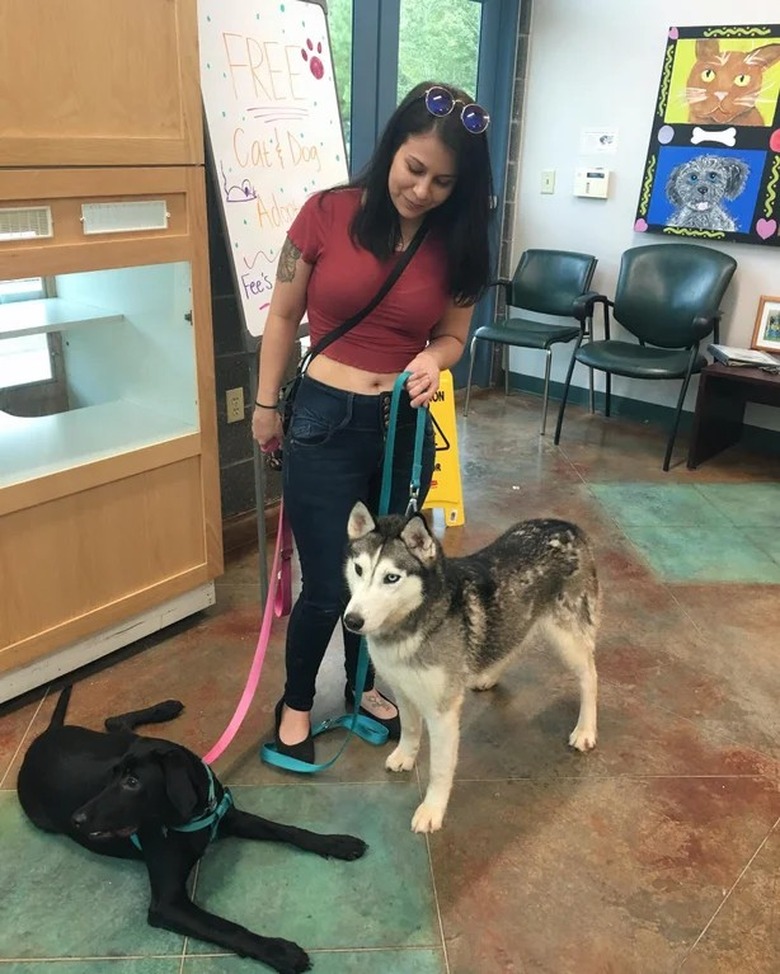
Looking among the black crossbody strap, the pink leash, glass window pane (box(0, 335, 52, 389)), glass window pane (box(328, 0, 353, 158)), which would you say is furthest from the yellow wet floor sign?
the black crossbody strap

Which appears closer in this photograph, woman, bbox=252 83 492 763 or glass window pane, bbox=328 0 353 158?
woman, bbox=252 83 492 763

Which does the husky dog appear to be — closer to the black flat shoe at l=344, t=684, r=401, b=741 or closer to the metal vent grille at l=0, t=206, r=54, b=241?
the black flat shoe at l=344, t=684, r=401, b=741

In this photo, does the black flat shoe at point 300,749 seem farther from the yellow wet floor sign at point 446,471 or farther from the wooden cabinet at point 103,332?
the yellow wet floor sign at point 446,471

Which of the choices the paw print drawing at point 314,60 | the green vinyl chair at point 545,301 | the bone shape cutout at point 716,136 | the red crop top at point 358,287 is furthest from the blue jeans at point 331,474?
the bone shape cutout at point 716,136

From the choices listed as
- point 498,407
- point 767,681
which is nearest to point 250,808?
point 767,681

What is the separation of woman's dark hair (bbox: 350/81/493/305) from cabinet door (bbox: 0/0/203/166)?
0.73 m

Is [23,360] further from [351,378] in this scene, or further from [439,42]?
[439,42]

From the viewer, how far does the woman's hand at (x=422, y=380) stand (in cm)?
176

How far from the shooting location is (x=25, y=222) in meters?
2.01

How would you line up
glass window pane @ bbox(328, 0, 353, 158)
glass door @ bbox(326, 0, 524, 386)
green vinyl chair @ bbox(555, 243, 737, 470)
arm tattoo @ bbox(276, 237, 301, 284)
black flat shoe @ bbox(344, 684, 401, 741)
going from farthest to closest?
green vinyl chair @ bbox(555, 243, 737, 470) → glass door @ bbox(326, 0, 524, 386) → glass window pane @ bbox(328, 0, 353, 158) → black flat shoe @ bbox(344, 684, 401, 741) → arm tattoo @ bbox(276, 237, 301, 284)

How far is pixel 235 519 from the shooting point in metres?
3.41

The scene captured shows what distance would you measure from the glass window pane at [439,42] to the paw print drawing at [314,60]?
1.79 m

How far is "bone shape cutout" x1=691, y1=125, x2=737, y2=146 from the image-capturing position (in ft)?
14.3

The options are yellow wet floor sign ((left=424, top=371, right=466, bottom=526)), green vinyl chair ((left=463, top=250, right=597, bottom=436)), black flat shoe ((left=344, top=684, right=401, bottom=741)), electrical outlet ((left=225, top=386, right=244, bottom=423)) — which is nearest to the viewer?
black flat shoe ((left=344, top=684, right=401, bottom=741))
